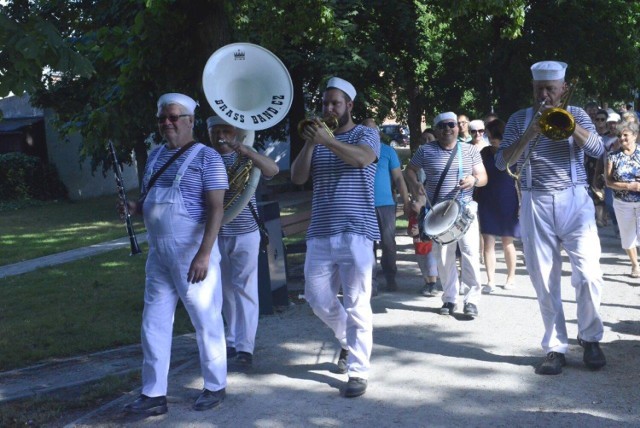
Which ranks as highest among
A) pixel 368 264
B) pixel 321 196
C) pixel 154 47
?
pixel 154 47

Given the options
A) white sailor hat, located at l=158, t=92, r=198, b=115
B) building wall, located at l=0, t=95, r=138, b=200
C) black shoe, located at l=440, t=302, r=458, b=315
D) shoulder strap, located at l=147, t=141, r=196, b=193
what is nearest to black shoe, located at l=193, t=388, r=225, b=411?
shoulder strap, located at l=147, t=141, r=196, b=193

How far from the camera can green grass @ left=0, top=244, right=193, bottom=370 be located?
292 inches

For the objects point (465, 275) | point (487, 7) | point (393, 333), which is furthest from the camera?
point (487, 7)

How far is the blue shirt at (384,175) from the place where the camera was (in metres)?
9.14

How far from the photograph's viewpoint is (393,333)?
23.5 feet

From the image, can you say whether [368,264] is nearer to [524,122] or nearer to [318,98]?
[524,122]

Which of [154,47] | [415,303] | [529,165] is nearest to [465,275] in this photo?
[415,303]

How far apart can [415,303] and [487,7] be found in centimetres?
521

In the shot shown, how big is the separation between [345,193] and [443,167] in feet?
8.25

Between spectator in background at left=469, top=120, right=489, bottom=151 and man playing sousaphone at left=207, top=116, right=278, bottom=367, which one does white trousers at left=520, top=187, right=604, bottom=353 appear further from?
spectator in background at left=469, top=120, right=489, bottom=151

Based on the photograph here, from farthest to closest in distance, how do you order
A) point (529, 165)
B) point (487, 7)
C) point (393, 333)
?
1. point (487, 7)
2. point (393, 333)
3. point (529, 165)

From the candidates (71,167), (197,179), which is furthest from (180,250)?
(71,167)

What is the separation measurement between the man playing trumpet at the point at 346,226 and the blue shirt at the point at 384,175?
3436 millimetres

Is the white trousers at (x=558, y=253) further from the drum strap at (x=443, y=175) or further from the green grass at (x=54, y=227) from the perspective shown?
the green grass at (x=54, y=227)
